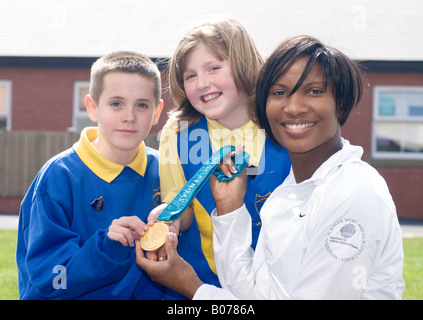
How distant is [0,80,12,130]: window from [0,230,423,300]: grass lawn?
6.08 meters

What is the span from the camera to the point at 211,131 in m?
2.78

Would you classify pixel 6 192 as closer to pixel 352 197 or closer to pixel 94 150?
pixel 94 150

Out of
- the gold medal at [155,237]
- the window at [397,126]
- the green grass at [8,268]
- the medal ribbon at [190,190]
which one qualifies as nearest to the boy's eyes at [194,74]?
the medal ribbon at [190,190]

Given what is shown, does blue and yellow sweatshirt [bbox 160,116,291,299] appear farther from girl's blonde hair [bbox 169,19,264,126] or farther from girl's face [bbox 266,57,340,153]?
girl's face [bbox 266,57,340,153]

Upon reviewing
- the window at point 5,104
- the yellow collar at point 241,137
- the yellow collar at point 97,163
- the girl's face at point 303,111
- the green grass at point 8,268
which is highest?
the girl's face at point 303,111

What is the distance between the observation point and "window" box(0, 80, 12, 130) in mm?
14711

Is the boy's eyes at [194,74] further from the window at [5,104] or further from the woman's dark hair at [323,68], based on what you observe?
the window at [5,104]

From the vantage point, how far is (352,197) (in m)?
1.78

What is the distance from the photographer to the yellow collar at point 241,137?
266cm

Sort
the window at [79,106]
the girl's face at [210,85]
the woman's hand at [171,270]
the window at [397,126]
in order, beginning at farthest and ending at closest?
the window at [79,106]
the window at [397,126]
the girl's face at [210,85]
the woman's hand at [171,270]

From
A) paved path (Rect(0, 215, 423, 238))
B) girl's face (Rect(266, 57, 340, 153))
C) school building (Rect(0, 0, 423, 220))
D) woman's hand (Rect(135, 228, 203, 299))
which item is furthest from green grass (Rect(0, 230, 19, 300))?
school building (Rect(0, 0, 423, 220))

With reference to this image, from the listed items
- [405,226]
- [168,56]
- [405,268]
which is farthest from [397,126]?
[405,268]

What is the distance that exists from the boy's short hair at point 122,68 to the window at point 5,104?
1289 centimetres

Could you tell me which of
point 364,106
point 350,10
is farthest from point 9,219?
point 350,10
